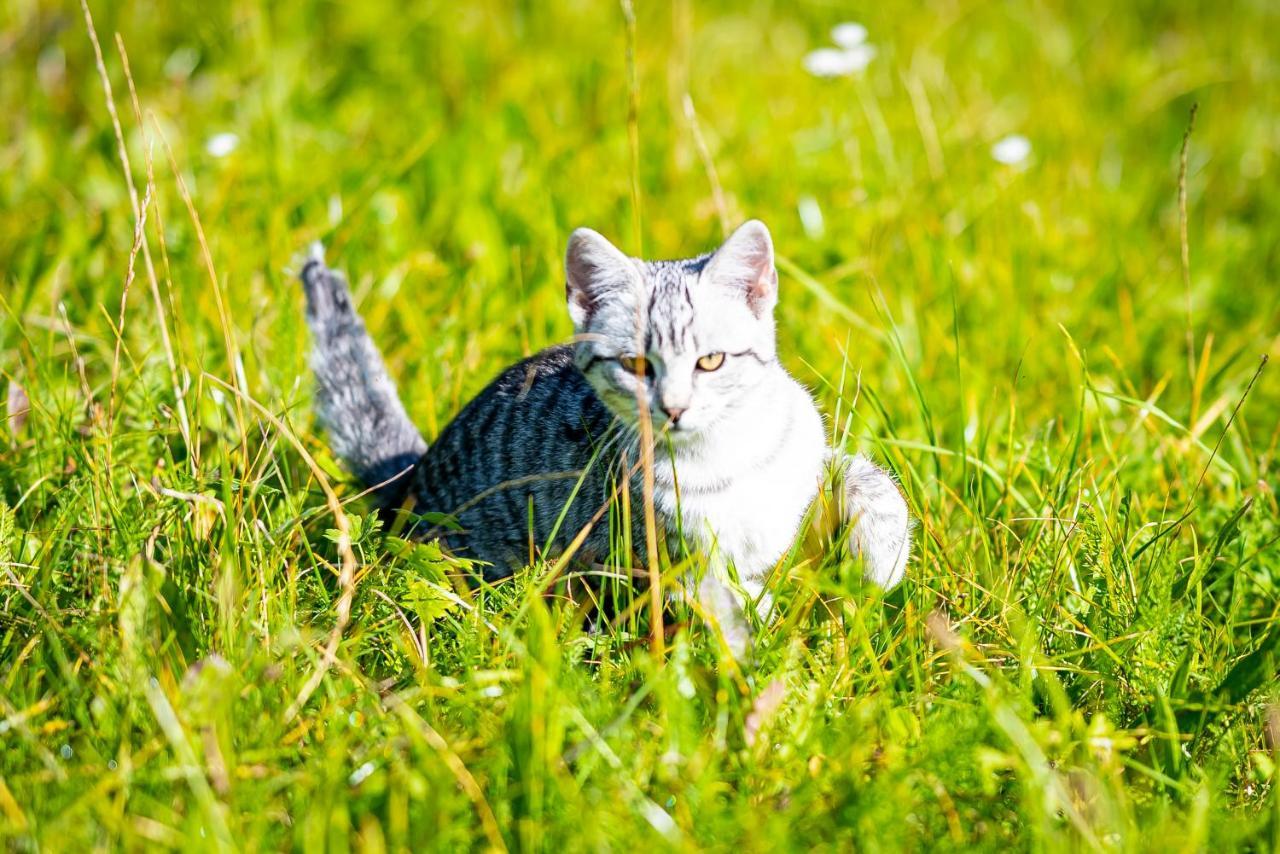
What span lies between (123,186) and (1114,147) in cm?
444

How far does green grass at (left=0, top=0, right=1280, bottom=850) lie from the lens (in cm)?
217

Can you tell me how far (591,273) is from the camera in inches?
120

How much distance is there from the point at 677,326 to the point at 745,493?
1.47 feet

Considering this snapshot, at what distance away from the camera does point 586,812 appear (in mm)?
2059

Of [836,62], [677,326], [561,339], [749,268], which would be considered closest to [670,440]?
[677,326]

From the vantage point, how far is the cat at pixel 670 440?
285 cm

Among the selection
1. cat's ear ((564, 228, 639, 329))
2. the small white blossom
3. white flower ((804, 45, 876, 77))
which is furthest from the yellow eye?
white flower ((804, 45, 876, 77))

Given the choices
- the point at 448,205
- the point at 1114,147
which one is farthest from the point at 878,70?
the point at 448,205

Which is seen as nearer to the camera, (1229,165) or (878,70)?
A: (1229,165)

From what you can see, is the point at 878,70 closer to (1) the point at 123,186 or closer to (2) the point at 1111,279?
(2) the point at 1111,279

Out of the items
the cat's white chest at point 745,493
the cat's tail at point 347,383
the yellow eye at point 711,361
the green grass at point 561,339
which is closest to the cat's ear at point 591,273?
the green grass at point 561,339

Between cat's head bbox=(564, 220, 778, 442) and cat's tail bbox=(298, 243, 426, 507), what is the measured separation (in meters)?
0.74

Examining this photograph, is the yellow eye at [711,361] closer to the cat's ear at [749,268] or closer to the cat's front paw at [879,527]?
the cat's ear at [749,268]

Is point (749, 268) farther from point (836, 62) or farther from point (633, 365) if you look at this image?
point (836, 62)
